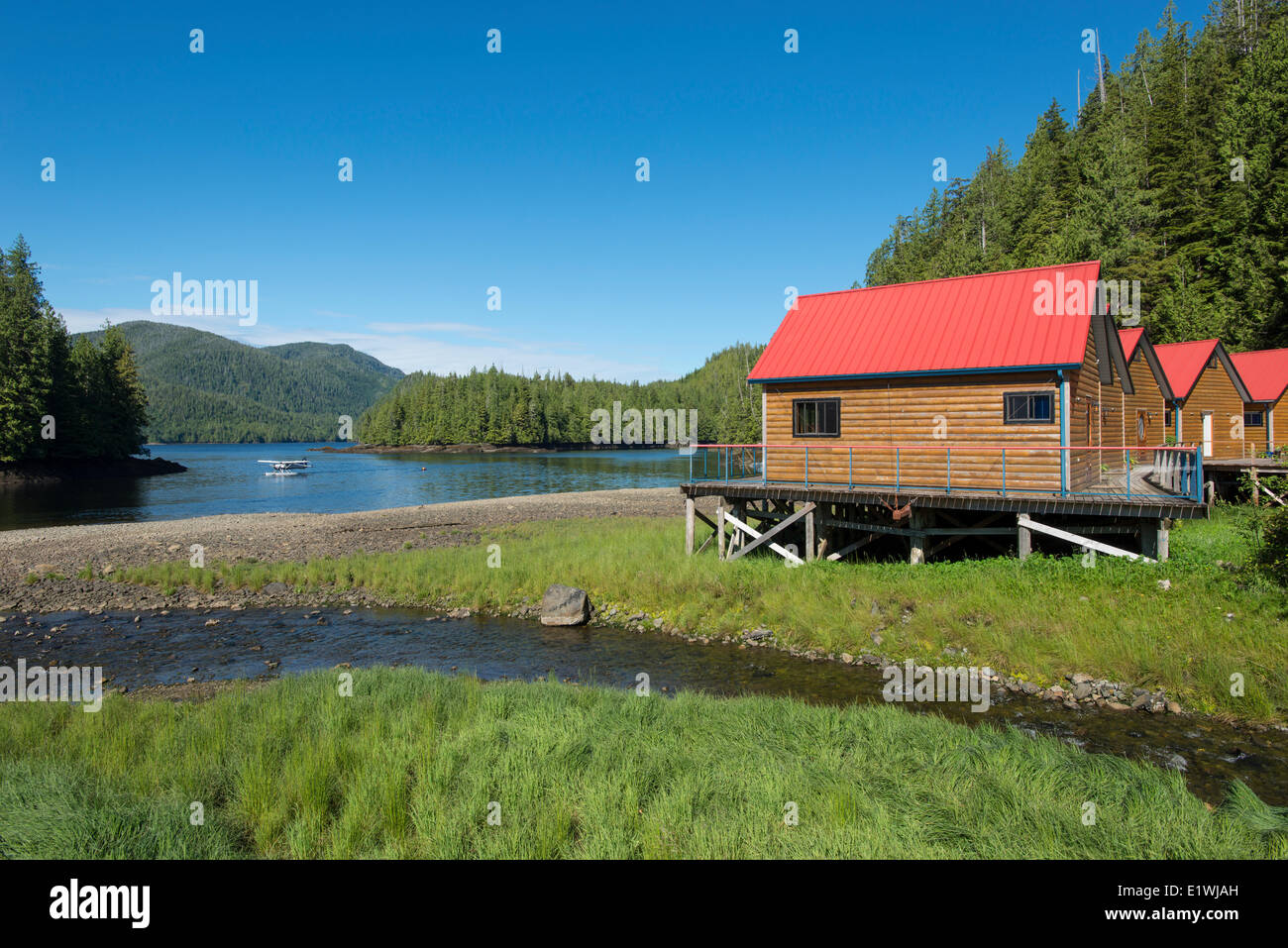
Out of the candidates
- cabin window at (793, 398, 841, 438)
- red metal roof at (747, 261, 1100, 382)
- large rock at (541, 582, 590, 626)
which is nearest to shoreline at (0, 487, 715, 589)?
large rock at (541, 582, 590, 626)

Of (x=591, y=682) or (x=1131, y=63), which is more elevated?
(x=1131, y=63)

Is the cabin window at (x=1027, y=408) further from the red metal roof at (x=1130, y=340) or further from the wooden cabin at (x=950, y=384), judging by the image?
the red metal roof at (x=1130, y=340)

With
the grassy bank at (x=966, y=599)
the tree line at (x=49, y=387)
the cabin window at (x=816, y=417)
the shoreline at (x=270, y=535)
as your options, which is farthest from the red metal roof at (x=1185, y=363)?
the tree line at (x=49, y=387)

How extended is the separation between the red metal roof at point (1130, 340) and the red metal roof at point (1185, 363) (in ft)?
20.4

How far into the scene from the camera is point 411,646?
58.8 feet

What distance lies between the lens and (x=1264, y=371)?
3841 cm

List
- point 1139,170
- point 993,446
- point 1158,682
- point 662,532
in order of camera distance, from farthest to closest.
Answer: point 1139,170
point 662,532
point 993,446
point 1158,682

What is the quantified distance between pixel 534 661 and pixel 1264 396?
4371cm

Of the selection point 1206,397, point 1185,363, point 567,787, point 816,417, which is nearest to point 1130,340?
point 1185,363

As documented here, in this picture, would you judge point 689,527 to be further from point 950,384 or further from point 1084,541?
point 1084,541

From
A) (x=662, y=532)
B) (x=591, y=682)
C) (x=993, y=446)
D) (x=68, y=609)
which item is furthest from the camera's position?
(x=662, y=532)

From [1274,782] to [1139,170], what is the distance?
2306 inches
